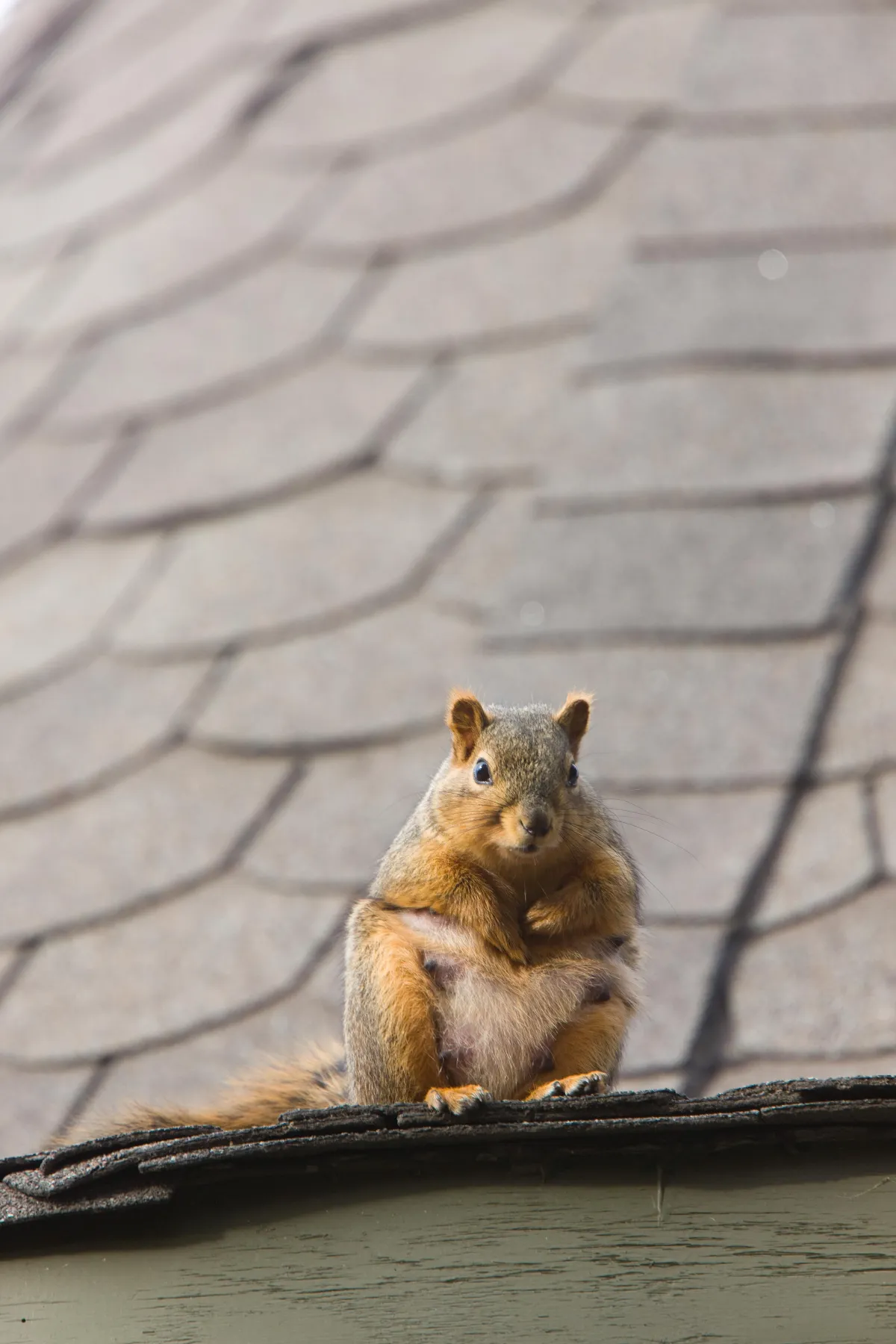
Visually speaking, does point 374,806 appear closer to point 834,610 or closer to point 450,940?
point 834,610

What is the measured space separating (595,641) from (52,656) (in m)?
1.17

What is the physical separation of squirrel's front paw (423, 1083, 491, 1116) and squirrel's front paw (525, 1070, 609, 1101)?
66mm

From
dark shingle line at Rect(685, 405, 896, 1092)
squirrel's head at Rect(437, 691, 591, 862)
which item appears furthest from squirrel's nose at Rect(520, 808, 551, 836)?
dark shingle line at Rect(685, 405, 896, 1092)

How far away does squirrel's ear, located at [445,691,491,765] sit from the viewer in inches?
78.8

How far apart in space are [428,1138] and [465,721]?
0.59 metres

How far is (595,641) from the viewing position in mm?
3176

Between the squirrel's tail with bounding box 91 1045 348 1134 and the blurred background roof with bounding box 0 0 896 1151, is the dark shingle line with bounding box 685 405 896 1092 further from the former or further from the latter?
the squirrel's tail with bounding box 91 1045 348 1134

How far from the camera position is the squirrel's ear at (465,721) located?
2.00 metres

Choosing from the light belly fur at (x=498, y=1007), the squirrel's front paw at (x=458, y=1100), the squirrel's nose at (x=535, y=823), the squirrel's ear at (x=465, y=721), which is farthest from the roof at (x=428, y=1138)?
the squirrel's ear at (x=465, y=721)

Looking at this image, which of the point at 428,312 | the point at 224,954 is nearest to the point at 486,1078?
the point at 224,954

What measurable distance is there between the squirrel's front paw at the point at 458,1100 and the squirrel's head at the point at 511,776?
31cm

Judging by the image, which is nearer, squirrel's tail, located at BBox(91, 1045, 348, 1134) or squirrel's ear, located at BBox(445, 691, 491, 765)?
squirrel's ear, located at BBox(445, 691, 491, 765)

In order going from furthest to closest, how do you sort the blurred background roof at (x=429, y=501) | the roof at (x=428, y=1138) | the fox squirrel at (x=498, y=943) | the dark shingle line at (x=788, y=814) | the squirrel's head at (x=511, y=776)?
1. the blurred background roof at (x=429, y=501)
2. the dark shingle line at (x=788, y=814)
3. the squirrel's head at (x=511, y=776)
4. the fox squirrel at (x=498, y=943)
5. the roof at (x=428, y=1138)

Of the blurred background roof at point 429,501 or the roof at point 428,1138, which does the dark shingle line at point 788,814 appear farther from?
the roof at point 428,1138
